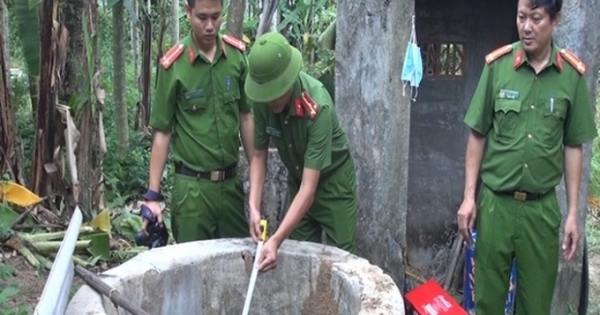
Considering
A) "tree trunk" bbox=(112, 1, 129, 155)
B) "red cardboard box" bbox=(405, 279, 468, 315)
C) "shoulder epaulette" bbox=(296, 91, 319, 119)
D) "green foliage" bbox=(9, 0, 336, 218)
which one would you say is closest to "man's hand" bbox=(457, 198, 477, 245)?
"red cardboard box" bbox=(405, 279, 468, 315)

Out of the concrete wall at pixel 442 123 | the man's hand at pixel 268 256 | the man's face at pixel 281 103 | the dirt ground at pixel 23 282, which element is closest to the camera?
the man's hand at pixel 268 256

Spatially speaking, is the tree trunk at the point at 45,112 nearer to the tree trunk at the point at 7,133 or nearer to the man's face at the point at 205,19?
the tree trunk at the point at 7,133

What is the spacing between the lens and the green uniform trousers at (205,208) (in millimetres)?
3615

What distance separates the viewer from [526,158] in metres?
3.25

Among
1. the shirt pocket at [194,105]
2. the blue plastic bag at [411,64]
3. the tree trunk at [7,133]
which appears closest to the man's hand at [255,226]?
the shirt pocket at [194,105]

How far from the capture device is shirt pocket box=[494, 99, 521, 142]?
3270 millimetres

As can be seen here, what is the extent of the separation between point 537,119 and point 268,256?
1351 millimetres

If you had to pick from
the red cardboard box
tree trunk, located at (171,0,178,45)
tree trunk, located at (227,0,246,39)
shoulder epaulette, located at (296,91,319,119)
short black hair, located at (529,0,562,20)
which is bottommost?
the red cardboard box

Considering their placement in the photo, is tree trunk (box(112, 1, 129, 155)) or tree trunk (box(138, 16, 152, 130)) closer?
tree trunk (box(112, 1, 129, 155))

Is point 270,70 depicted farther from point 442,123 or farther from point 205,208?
point 442,123

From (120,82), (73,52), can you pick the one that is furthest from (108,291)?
(120,82)

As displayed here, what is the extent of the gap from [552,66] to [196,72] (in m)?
1.64

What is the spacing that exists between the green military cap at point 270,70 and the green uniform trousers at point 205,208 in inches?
31.7

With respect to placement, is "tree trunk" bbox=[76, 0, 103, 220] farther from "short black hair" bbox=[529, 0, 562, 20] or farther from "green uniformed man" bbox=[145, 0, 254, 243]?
"short black hair" bbox=[529, 0, 562, 20]
